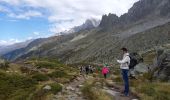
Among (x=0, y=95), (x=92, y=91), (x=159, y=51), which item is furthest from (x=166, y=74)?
(x=0, y=95)

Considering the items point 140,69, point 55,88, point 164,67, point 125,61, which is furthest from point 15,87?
point 140,69

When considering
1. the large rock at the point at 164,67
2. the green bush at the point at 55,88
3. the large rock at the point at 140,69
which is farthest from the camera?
the large rock at the point at 140,69

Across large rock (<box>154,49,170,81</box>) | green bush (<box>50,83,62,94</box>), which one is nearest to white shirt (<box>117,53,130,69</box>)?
green bush (<box>50,83,62,94</box>)

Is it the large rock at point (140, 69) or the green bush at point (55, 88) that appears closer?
the green bush at point (55, 88)

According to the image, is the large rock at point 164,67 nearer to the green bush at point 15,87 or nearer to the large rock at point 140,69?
the green bush at point 15,87

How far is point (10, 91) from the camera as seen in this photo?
73.8 feet

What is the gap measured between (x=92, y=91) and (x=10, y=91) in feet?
21.8

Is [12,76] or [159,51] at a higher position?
[159,51]

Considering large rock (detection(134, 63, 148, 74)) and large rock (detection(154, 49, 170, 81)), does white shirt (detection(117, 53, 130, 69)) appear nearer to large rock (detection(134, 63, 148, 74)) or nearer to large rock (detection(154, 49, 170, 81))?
large rock (detection(154, 49, 170, 81))

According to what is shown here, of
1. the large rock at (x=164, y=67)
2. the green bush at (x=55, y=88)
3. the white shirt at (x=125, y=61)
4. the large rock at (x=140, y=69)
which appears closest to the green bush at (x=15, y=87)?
the green bush at (x=55, y=88)

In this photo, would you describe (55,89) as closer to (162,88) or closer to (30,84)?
(30,84)

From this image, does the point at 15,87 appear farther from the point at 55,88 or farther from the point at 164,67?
the point at 164,67

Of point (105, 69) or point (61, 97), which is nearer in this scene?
point (61, 97)

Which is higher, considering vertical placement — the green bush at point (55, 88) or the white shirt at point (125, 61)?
→ the white shirt at point (125, 61)
